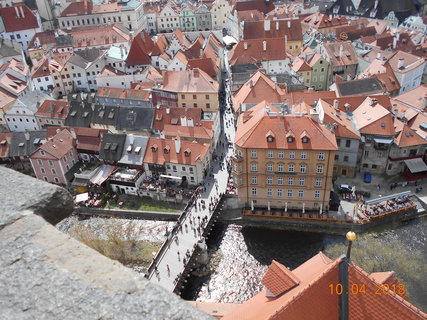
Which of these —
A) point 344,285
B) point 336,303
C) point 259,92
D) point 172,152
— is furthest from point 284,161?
point 336,303

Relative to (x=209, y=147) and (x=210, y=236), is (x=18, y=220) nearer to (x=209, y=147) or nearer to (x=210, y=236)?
(x=210, y=236)

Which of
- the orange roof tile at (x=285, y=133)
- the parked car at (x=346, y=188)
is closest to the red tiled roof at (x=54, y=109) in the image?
the orange roof tile at (x=285, y=133)

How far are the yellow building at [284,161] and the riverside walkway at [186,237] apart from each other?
6240mm

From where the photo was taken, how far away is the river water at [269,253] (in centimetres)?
4834

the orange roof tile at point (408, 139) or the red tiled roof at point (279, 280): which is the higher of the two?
the red tiled roof at point (279, 280)

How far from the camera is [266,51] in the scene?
96.6m

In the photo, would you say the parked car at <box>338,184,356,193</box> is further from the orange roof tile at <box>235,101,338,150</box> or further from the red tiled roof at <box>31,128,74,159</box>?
the red tiled roof at <box>31,128,74,159</box>

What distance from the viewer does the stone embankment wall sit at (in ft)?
19.1

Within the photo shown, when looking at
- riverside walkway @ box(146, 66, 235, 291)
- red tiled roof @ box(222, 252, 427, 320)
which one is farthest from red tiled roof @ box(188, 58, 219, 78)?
red tiled roof @ box(222, 252, 427, 320)

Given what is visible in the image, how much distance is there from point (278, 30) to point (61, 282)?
374ft

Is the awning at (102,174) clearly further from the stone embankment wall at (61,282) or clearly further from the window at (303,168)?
the stone embankment wall at (61,282)

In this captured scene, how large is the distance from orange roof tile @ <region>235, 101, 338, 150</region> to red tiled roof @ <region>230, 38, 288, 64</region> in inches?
1753

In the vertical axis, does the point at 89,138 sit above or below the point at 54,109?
below

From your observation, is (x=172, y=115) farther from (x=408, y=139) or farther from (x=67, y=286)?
(x=67, y=286)
